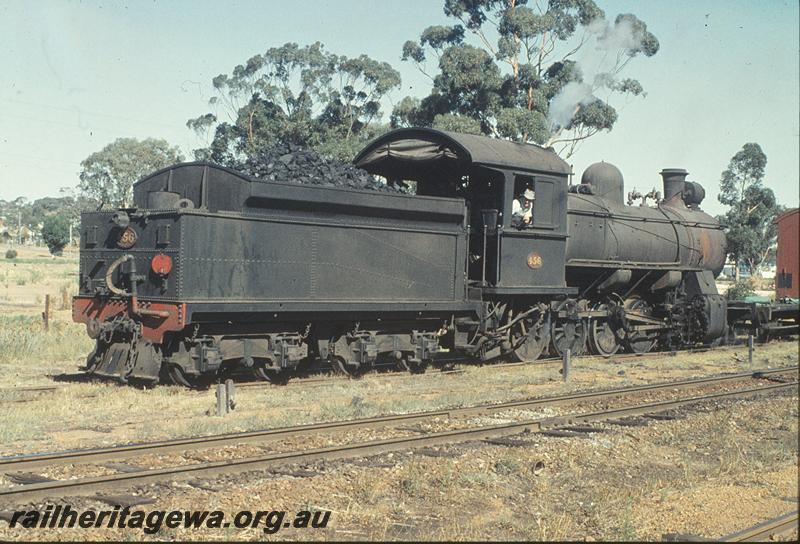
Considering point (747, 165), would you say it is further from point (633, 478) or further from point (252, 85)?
point (633, 478)

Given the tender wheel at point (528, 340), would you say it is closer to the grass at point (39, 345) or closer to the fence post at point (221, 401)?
the fence post at point (221, 401)

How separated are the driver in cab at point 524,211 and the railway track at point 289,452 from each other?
3820 millimetres

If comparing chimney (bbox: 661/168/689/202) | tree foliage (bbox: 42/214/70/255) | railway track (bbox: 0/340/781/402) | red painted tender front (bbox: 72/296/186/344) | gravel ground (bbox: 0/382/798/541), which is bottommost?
gravel ground (bbox: 0/382/798/541)

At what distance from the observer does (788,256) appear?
79.8 ft

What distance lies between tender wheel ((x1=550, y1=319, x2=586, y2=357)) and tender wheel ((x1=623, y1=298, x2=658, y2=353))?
5.42 feet

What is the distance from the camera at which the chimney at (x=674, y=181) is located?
20.2 meters

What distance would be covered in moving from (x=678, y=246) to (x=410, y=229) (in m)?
8.10

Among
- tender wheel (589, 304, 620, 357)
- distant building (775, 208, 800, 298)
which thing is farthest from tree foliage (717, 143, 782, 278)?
tender wheel (589, 304, 620, 357)

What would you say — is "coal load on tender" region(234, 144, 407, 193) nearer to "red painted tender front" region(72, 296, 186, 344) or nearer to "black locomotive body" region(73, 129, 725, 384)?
"black locomotive body" region(73, 129, 725, 384)

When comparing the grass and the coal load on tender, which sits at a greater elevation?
the coal load on tender

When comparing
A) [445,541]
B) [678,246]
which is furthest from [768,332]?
[445,541]

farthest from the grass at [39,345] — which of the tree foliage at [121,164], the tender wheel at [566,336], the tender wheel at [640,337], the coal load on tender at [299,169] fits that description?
the tree foliage at [121,164]

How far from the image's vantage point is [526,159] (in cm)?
1459

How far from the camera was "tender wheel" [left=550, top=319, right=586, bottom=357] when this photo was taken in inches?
649
